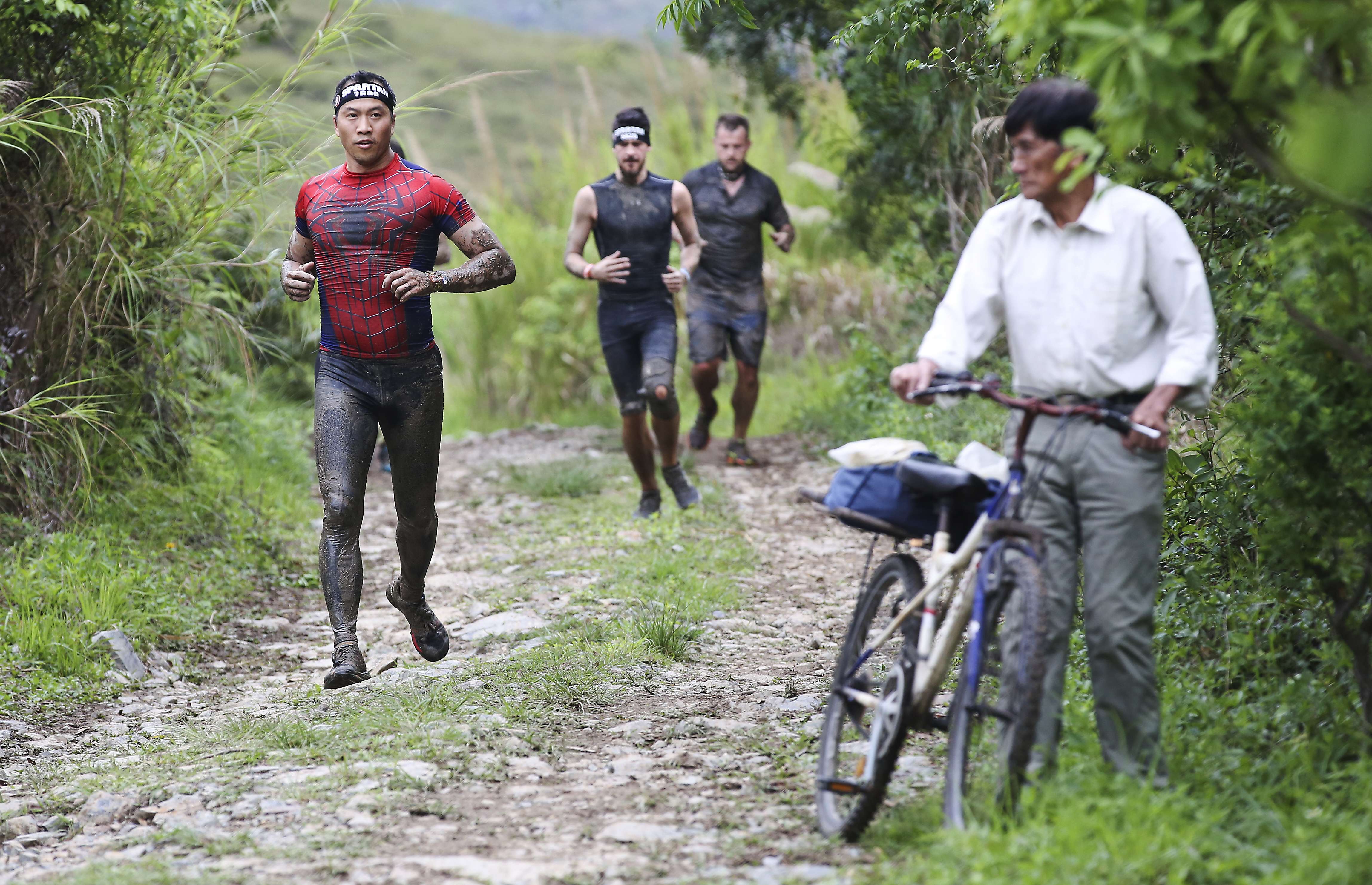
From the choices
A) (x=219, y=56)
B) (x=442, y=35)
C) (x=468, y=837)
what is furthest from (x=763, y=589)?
(x=442, y=35)

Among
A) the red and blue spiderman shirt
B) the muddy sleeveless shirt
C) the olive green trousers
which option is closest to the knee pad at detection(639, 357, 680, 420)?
the muddy sleeveless shirt

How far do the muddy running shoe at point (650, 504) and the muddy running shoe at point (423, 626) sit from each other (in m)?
2.75

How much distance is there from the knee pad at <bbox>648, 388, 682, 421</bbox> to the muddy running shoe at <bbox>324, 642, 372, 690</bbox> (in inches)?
130

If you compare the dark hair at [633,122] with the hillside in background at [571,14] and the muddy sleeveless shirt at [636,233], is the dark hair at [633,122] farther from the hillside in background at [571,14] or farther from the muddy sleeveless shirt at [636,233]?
the hillside in background at [571,14]

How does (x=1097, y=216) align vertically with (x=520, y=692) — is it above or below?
above

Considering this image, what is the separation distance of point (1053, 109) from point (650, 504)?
532cm

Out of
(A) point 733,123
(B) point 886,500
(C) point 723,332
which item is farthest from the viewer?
(C) point 723,332

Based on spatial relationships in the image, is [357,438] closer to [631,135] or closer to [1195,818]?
[1195,818]

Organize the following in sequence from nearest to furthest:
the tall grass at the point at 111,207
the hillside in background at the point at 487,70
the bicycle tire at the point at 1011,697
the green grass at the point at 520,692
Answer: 1. the bicycle tire at the point at 1011,697
2. the green grass at the point at 520,692
3. the tall grass at the point at 111,207
4. the hillside in background at the point at 487,70

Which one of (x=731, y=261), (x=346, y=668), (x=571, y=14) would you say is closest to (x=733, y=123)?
(x=731, y=261)

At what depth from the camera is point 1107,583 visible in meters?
3.62

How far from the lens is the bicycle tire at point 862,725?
364 centimetres

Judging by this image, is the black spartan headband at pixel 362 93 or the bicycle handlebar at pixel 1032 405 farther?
the black spartan headband at pixel 362 93

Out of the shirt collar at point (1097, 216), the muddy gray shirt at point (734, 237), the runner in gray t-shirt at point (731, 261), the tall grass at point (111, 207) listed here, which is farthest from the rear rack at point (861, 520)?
the muddy gray shirt at point (734, 237)
